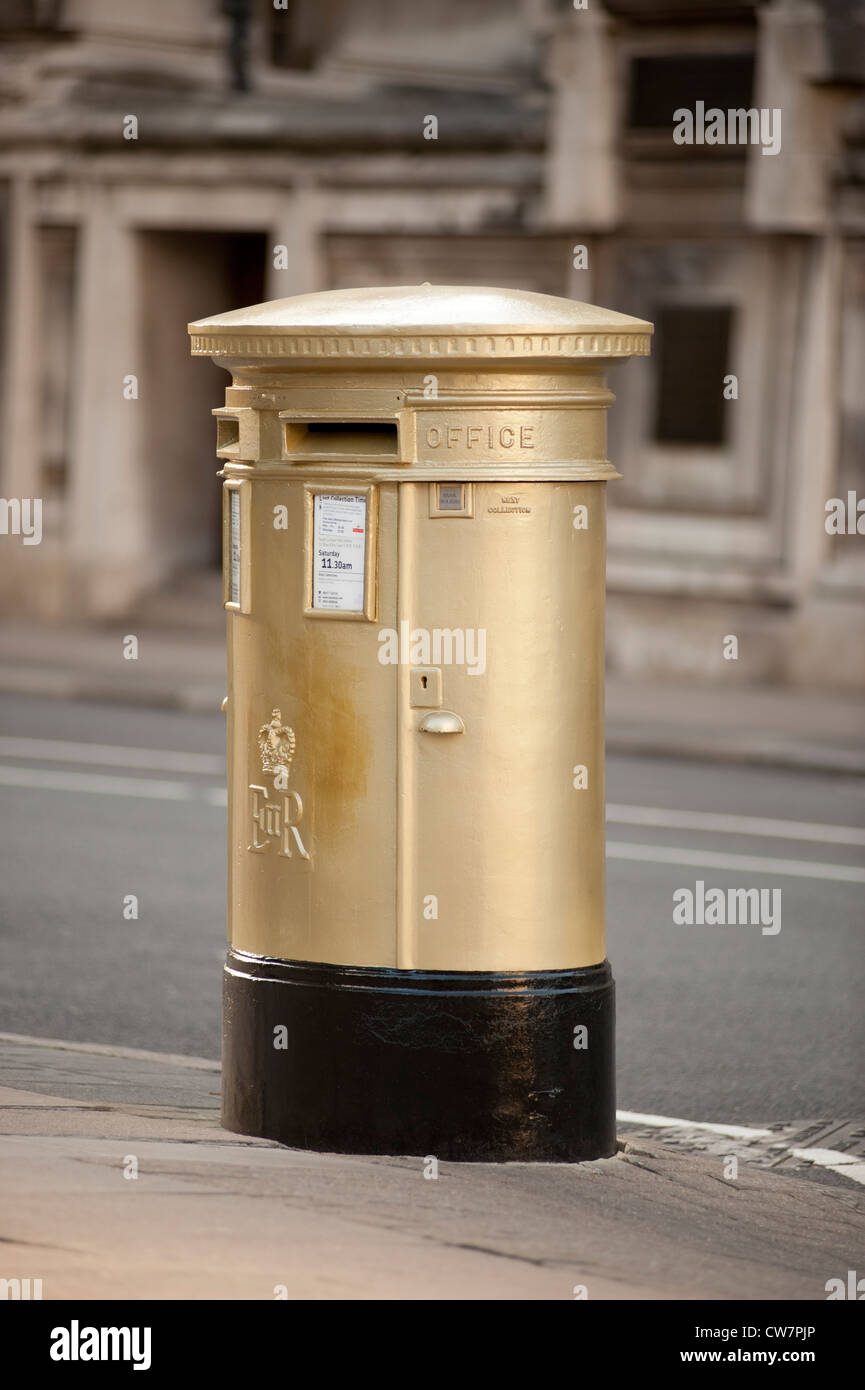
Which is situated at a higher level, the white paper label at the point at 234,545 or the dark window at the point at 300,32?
the dark window at the point at 300,32

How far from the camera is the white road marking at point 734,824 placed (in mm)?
11156

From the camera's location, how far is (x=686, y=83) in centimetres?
1658

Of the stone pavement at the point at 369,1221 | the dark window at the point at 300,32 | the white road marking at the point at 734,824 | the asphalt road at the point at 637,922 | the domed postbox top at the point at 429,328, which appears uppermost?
the dark window at the point at 300,32

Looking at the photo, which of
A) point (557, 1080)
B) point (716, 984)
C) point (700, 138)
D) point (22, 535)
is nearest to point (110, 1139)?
point (557, 1080)

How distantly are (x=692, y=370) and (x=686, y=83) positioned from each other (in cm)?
213

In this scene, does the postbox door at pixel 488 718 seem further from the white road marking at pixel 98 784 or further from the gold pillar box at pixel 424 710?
the white road marking at pixel 98 784

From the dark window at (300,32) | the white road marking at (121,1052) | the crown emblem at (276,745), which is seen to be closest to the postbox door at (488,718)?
the crown emblem at (276,745)

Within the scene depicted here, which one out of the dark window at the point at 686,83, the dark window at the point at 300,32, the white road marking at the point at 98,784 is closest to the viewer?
the white road marking at the point at 98,784

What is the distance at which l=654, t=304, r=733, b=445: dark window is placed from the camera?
16875mm

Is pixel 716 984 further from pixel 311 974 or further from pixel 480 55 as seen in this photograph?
pixel 480 55

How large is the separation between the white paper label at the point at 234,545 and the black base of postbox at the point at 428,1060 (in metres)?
0.90

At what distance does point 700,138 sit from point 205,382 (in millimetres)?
5835

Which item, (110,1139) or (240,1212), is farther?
(110,1139)

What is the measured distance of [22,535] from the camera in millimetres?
20234
